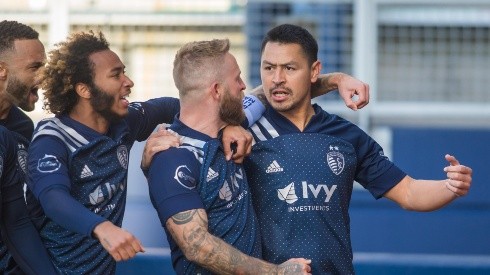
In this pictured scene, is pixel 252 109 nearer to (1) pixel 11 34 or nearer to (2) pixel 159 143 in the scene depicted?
(2) pixel 159 143

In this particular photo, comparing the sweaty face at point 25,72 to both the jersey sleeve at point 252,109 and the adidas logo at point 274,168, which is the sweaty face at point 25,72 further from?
the adidas logo at point 274,168

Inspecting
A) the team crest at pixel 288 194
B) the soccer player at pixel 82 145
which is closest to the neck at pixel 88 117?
the soccer player at pixel 82 145

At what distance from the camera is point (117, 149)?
422 centimetres

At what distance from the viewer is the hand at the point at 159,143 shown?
3984 millimetres

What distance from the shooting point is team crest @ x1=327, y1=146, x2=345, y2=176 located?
428 centimetres

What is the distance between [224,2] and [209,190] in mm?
5079

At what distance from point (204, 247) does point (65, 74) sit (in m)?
0.83

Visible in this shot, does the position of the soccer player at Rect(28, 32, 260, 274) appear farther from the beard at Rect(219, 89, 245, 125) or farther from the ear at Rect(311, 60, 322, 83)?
the ear at Rect(311, 60, 322, 83)

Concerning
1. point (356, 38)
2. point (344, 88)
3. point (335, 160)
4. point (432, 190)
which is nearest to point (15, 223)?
point (335, 160)

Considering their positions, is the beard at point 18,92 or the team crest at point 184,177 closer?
the team crest at point 184,177

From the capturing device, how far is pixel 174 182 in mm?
3877

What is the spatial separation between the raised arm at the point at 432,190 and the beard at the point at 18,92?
4.42 ft

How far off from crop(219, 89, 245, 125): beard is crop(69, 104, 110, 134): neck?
1.46 feet

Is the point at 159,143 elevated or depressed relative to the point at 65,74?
depressed
